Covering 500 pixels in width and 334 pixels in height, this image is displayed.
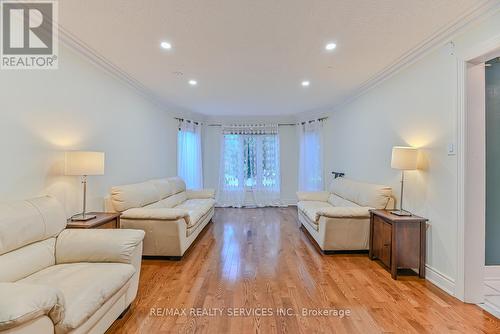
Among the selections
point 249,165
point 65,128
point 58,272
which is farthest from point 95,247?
point 249,165

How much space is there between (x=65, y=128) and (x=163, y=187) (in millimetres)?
1977

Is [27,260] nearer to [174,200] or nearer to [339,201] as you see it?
[174,200]

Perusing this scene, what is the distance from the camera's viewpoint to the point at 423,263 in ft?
8.95

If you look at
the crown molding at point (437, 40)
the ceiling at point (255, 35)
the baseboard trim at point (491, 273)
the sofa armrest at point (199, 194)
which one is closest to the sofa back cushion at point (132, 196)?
the sofa armrest at point (199, 194)

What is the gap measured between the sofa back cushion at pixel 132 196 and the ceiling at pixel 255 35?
1617 millimetres

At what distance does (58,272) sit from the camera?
1827 mm

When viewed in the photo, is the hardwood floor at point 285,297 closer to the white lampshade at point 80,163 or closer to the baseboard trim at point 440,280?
the baseboard trim at point 440,280

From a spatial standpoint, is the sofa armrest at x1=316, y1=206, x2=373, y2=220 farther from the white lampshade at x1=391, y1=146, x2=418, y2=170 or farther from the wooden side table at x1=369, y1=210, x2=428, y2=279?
the white lampshade at x1=391, y1=146, x2=418, y2=170

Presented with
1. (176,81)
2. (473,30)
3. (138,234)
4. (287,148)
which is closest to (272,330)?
(138,234)

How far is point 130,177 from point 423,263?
4.03 metres

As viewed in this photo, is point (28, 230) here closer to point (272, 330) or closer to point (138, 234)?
point (138, 234)

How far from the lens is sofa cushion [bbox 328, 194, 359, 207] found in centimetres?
407

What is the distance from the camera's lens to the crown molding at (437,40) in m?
2.05

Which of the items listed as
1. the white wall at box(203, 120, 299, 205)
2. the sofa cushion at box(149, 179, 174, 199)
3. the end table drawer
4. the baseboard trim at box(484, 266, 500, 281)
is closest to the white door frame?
the baseboard trim at box(484, 266, 500, 281)
